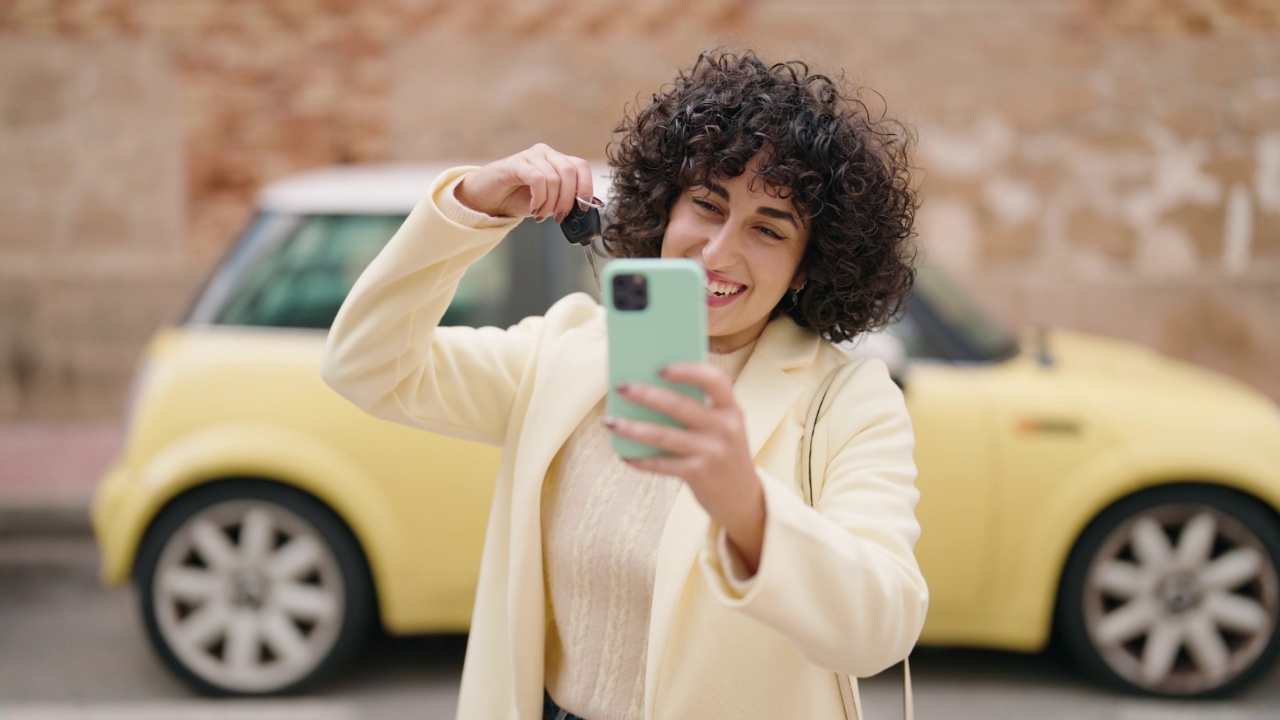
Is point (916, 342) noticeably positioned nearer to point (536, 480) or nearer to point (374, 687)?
point (374, 687)

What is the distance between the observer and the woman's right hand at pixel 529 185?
1533mm

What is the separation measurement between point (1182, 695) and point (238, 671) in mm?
3101

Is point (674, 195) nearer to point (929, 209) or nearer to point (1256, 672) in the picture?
point (1256, 672)

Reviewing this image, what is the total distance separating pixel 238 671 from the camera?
4.09m

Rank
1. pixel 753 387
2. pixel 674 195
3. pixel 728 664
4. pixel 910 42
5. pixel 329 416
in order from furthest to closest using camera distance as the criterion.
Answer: pixel 910 42 < pixel 329 416 < pixel 674 195 < pixel 753 387 < pixel 728 664

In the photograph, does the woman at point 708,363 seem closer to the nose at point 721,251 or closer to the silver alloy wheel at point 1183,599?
the nose at point 721,251

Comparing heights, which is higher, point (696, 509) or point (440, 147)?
point (440, 147)

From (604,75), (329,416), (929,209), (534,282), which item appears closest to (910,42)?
(929,209)

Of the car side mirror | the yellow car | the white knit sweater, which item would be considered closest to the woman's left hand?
the white knit sweater

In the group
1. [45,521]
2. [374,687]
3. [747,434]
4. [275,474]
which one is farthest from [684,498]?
[45,521]

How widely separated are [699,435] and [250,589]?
335cm

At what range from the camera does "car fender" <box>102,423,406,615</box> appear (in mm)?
3922

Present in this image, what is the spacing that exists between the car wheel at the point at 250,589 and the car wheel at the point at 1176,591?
2.35 m

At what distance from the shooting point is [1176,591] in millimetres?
4062
